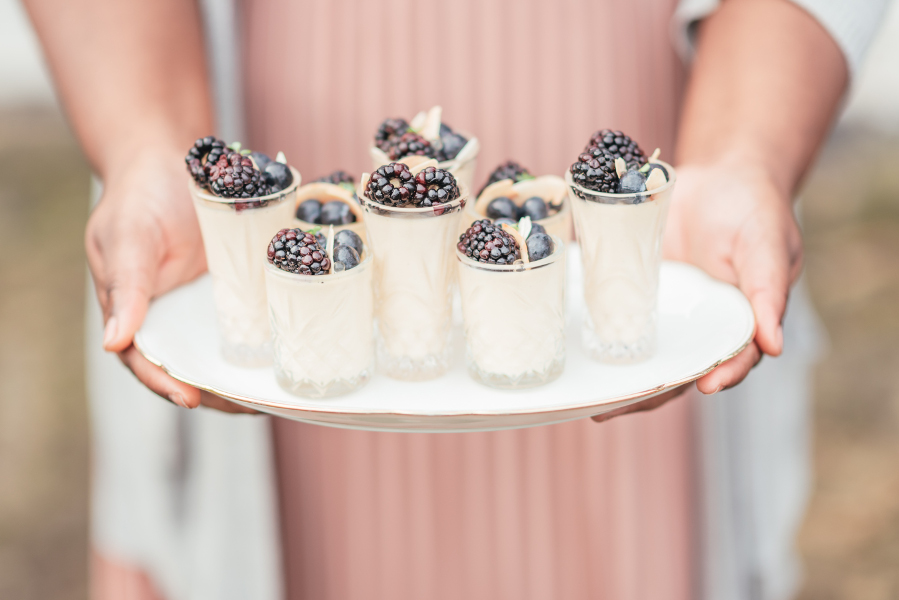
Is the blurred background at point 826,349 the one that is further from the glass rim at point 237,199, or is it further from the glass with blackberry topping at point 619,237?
the glass with blackberry topping at point 619,237

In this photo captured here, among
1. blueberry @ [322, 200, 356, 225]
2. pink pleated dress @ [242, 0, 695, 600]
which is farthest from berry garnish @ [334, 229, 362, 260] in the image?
pink pleated dress @ [242, 0, 695, 600]

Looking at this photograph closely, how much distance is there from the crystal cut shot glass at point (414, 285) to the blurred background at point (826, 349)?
157 cm

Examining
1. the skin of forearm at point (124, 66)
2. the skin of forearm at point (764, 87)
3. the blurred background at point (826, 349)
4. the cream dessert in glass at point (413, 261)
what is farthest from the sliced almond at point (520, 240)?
the blurred background at point (826, 349)

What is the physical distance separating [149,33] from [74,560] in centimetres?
239

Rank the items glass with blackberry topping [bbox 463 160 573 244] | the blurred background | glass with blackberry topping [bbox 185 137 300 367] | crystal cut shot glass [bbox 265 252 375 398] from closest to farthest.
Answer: crystal cut shot glass [bbox 265 252 375 398] < glass with blackberry topping [bbox 185 137 300 367] < glass with blackberry topping [bbox 463 160 573 244] < the blurred background

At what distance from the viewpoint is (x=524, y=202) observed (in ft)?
5.73

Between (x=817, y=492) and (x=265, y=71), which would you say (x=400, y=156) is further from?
(x=817, y=492)

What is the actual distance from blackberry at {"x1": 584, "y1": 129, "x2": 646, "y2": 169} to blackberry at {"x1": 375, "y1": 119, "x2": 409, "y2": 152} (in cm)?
42

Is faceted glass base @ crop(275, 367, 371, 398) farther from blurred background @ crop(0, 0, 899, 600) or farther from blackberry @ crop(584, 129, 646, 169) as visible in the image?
blurred background @ crop(0, 0, 899, 600)

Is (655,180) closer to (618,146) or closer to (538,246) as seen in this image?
(618,146)

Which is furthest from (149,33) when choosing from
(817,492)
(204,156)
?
(817,492)

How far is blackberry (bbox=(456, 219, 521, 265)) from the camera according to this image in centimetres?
151

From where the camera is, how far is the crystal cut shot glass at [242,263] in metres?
1.65

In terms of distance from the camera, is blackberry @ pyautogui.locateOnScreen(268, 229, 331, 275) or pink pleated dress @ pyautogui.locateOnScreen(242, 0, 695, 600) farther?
pink pleated dress @ pyautogui.locateOnScreen(242, 0, 695, 600)
